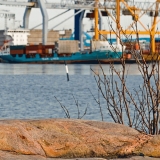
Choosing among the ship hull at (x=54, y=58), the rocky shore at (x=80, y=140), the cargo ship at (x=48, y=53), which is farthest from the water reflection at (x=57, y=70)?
the rocky shore at (x=80, y=140)

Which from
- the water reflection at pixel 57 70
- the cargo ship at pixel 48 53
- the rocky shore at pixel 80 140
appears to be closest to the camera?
the rocky shore at pixel 80 140

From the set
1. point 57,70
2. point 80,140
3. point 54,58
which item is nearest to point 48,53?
point 54,58

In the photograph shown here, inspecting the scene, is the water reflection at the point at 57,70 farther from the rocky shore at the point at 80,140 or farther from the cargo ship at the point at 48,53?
the rocky shore at the point at 80,140

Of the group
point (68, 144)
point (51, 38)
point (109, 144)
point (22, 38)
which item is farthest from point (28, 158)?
point (51, 38)

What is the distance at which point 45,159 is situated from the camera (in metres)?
3.66

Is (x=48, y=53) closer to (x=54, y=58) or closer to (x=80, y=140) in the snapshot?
(x=54, y=58)

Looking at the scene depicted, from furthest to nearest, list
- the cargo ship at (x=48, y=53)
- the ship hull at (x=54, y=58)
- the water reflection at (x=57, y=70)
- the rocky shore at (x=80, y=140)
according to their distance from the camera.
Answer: the cargo ship at (x=48, y=53)
the ship hull at (x=54, y=58)
the water reflection at (x=57, y=70)
the rocky shore at (x=80, y=140)

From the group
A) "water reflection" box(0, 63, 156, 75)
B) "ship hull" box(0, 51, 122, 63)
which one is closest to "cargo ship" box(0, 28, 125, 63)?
"ship hull" box(0, 51, 122, 63)

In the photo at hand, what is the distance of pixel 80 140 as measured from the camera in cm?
401

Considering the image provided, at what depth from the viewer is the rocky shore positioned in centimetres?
386

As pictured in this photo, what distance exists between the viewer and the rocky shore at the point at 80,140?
386 cm

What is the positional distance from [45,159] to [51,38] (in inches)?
3957

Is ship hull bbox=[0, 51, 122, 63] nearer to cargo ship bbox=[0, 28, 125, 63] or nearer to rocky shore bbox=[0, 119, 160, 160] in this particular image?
cargo ship bbox=[0, 28, 125, 63]

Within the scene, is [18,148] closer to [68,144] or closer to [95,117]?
[68,144]
